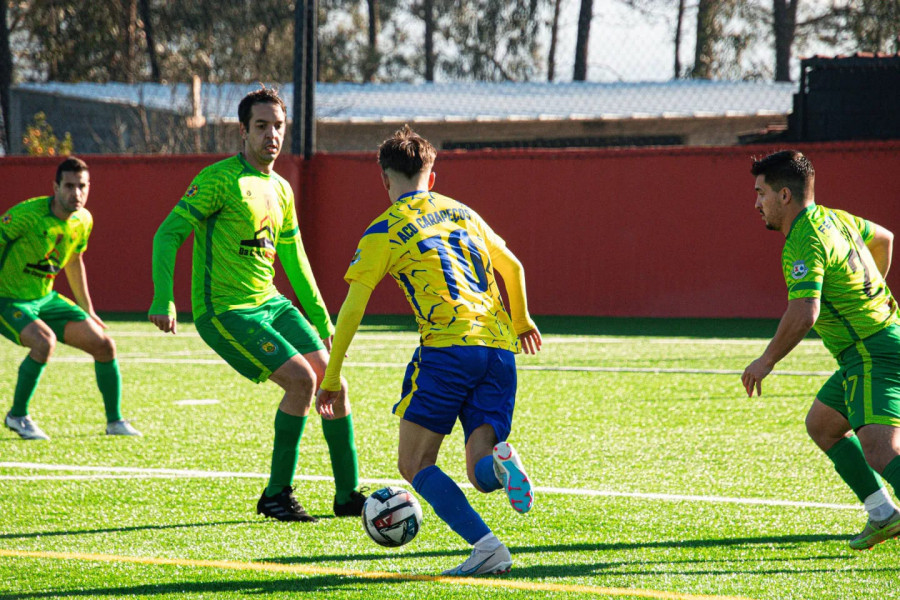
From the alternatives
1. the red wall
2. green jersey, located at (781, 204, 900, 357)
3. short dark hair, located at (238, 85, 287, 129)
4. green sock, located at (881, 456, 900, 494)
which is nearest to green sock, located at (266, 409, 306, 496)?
short dark hair, located at (238, 85, 287, 129)

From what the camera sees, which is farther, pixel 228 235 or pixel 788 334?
pixel 228 235

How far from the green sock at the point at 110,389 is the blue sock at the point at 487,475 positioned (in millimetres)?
4753

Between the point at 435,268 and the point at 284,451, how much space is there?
65.5 inches

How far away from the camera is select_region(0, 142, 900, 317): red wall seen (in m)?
16.6

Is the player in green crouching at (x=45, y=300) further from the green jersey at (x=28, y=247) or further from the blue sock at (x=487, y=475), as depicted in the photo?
the blue sock at (x=487, y=475)

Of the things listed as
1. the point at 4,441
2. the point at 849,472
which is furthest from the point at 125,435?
the point at 849,472

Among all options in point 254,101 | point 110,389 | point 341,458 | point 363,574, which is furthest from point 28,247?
point 363,574

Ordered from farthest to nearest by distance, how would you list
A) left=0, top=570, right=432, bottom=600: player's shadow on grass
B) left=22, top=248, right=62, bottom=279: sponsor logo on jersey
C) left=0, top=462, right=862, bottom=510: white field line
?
left=22, top=248, right=62, bottom=279: sponsor logo on jersey → left=0, top=462, right=862, bottom=510: white field line → left=0, top=570, right=432, bottom=600: player's shadow on grass

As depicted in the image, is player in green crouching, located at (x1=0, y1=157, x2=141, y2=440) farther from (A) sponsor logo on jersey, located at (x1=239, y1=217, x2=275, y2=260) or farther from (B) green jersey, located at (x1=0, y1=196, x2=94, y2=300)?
(A) sponsor logo on jersey, located at (x1=239, y1=217, x2=275, y2=260)

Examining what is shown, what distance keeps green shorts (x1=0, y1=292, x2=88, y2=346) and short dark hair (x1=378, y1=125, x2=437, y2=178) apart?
475 cm

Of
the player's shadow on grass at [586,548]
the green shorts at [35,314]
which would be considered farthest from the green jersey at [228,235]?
the green shorts at [35,314]

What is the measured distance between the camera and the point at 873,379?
471 centimetres

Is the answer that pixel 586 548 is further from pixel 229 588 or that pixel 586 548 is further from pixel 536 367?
pixel 536 367

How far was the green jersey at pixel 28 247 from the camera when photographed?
333 inches
